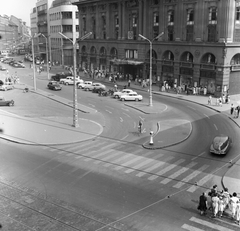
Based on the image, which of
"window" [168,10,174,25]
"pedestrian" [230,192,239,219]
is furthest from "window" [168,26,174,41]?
"pedestrian" [230,192,239,219]

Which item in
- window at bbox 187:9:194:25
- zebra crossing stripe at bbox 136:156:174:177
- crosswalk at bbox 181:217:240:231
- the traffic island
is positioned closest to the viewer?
crosswalk at bbox 181:217:240:231

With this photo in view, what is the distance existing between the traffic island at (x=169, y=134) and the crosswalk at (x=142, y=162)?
1770 millimetres

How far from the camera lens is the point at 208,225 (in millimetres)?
18234

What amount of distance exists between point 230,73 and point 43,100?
1241 inches

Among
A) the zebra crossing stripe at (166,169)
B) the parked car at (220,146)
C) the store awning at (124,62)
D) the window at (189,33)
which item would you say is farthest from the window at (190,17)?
the zebra crossing stripe at (166,169)

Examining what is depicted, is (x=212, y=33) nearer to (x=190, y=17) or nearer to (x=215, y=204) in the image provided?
(x=190, y=17)

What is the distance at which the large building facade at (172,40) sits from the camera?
58.0m

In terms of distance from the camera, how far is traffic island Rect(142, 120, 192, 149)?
31.9 meters

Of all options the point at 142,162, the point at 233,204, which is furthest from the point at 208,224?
the point at 142,162

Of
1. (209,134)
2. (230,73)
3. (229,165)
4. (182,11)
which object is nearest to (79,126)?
(209,134)

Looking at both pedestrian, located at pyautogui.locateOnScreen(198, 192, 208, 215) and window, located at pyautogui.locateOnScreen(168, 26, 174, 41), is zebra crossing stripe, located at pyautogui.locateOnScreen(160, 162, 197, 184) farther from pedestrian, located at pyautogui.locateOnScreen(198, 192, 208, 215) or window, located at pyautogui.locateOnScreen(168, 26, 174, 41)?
window, located at pyautogui.locateOnScreen(168, 26, 174, 41)

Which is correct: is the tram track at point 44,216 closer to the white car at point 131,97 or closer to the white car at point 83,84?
the white car at point 131,97

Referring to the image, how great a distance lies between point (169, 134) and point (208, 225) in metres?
17.5

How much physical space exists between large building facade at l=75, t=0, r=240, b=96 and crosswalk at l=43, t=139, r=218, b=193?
33.0 meters
